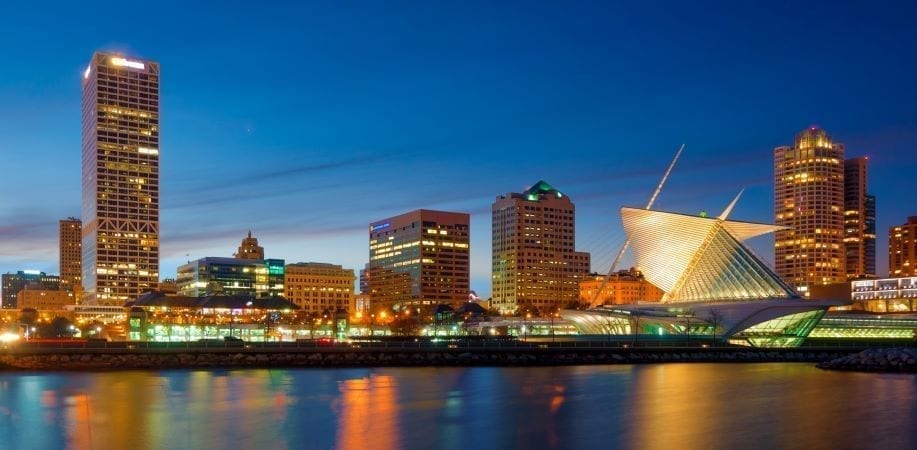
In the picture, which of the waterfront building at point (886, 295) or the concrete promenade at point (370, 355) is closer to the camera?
→ the concrete promenade at point (370, 355)

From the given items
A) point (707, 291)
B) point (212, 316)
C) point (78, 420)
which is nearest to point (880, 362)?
point (707, 291)

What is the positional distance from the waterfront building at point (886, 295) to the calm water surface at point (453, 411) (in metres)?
105

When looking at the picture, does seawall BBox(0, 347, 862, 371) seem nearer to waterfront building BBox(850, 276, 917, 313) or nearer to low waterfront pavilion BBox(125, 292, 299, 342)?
low waterfront pavilion BBox(125, 292, 299, 342)

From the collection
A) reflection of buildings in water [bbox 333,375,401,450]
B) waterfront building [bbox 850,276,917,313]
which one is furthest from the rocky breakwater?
waterfront building [bbox 850,276,917,313]

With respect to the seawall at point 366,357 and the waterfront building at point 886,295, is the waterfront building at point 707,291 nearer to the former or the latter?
the seawall at point 366,357

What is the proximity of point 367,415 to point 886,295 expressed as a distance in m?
147

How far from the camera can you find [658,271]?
355ft

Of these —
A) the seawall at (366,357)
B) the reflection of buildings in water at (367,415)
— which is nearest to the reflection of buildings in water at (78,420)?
the reflection of buildings in water at (367,415)

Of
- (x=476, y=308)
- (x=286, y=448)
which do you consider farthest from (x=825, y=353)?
(x=476, y=308)

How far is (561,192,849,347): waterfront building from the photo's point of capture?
9125 cm

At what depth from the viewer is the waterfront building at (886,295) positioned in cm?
15838

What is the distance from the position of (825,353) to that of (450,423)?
57757 mm

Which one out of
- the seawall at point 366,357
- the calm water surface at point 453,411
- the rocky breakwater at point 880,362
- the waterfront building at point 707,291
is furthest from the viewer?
the waterfront building at point 707,291

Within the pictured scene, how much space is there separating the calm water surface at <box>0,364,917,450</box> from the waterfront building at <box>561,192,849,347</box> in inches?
1086
